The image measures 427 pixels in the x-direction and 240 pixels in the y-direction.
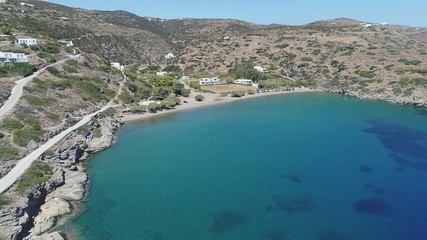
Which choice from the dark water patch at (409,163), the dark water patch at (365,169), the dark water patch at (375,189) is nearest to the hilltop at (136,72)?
the dark water patch at (375,189)

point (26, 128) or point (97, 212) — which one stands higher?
point (26, 128)

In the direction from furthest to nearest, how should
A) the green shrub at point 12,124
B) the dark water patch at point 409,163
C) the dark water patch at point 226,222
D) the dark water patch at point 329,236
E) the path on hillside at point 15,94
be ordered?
the path on hillside at point 15,94
the dark water patch at point 409,163
the green shrub at point 12,124
the dark water patch at point 226,222
the dark water patch at point 329,236

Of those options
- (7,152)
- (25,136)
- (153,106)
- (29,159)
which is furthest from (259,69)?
(7,152)

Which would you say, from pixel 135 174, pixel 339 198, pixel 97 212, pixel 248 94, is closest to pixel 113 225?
pixel 97 212

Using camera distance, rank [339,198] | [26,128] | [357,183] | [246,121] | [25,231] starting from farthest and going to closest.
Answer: [246,121] → [26,128] → [357,183] → [339,198] → [25,231]

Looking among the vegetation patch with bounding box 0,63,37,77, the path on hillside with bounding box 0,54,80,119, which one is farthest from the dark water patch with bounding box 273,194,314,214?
the vegetation patch with bounding box 0,63,37,77

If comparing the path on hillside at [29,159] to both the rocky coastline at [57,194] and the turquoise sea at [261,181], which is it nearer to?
the rocky coastline at [57,194]

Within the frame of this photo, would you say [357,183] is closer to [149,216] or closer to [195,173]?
[195,173]
